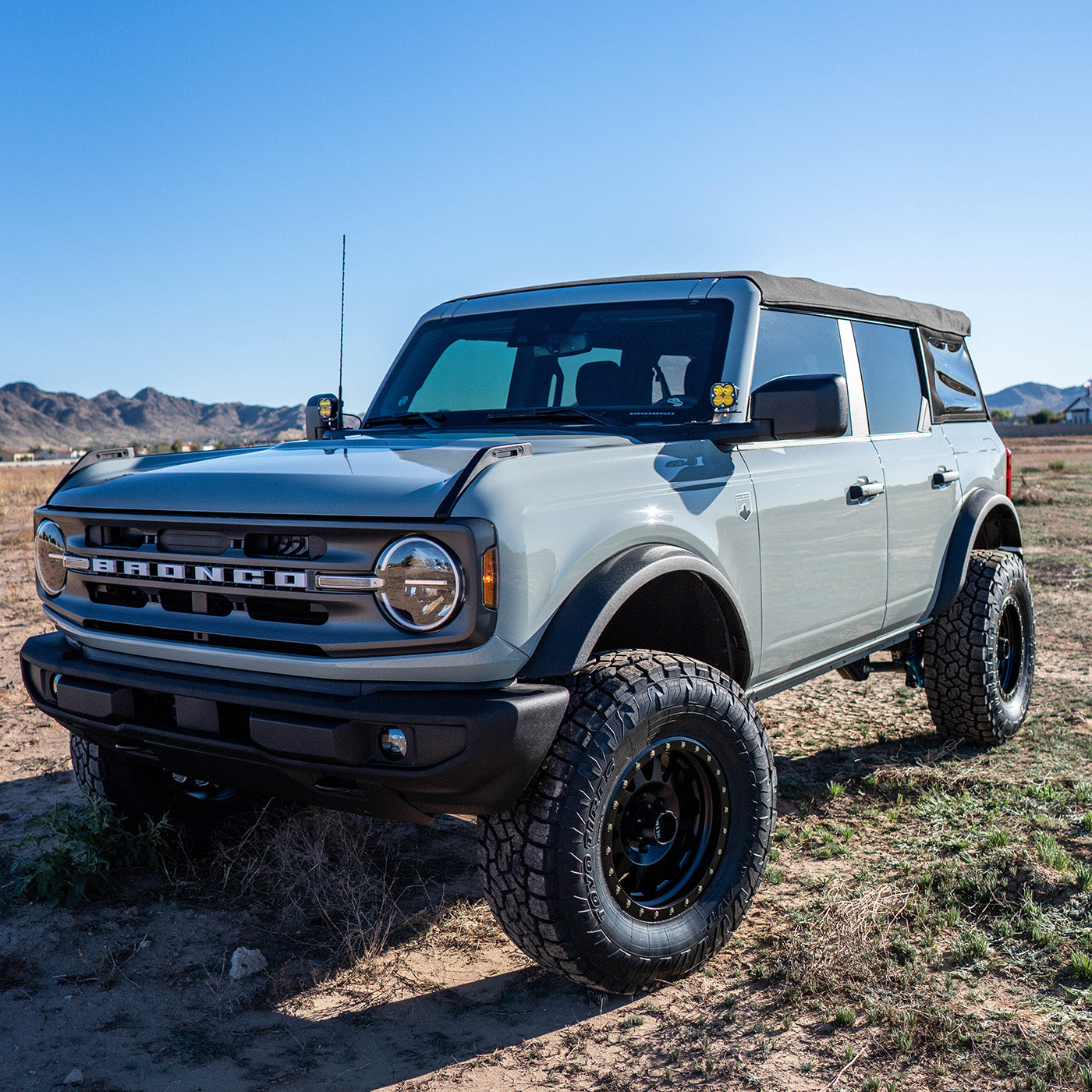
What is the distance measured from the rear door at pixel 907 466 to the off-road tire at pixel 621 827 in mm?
1667

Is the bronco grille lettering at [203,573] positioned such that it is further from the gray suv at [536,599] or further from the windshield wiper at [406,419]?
the windshield wiper at [406,419]

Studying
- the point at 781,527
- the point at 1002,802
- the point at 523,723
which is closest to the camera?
the point at 523,723

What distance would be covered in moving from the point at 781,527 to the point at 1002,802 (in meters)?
1.80

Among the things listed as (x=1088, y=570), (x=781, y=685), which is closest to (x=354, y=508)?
(x=781, y=685)

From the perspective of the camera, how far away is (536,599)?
262 centimetres

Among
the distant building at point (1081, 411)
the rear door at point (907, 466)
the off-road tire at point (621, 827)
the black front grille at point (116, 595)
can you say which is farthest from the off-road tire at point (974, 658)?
the distant building at point (1081, 411)

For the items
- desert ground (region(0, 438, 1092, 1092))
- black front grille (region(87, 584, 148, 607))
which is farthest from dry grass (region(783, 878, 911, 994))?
black front grille (region(87, 584, 148, 607))

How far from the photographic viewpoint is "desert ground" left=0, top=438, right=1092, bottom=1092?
266 centimetres

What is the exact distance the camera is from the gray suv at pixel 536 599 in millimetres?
2535

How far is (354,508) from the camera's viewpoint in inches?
101

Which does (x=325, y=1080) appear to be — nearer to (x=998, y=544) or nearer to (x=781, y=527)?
(x=781, y=527)

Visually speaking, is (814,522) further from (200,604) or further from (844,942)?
(200,604)

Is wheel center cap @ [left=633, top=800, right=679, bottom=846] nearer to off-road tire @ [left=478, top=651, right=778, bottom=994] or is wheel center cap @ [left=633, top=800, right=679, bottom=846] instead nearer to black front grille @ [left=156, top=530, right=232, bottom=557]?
off-road tire @ [left=478, top=651, right=778, bottom=994]

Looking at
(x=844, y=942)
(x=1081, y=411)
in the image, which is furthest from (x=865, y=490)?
(x=1081, y=411)
